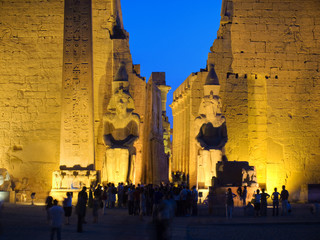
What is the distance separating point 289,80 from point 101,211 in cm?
702

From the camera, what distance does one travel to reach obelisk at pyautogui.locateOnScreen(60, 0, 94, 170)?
12992 mm

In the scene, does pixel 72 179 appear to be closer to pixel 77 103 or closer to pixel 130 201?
pixel 77 103

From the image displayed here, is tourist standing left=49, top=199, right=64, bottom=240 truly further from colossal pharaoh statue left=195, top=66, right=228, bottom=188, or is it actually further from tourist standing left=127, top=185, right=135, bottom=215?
colossal pharaoh statue left=195, top=66, right=228, bottom=188

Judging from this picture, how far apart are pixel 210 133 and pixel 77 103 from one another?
329cm

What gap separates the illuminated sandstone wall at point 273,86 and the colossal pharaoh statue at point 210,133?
6.21 ft

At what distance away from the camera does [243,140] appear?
1533 centimetres

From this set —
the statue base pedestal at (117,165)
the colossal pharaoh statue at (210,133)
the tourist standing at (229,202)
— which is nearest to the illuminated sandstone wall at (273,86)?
the colossal pharaoh statue at (210,133)

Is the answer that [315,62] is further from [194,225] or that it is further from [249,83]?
[194,225]

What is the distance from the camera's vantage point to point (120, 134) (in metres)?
13.4

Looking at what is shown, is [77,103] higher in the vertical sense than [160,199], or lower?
higher

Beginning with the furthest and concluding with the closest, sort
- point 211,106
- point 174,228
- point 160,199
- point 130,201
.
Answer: point 211,106
point 130,201
point 160,199
point 174,228

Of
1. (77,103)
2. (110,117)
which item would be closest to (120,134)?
(110,117)

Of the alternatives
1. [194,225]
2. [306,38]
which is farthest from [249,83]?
[194,225]

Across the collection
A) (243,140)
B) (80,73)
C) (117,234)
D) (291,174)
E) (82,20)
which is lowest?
(117,234)
